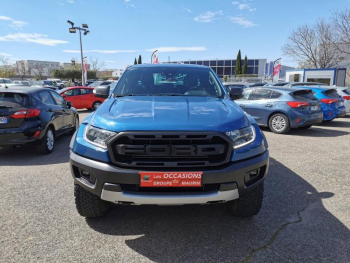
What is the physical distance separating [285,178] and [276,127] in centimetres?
461

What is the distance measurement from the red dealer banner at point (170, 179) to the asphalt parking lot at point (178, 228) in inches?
27.0

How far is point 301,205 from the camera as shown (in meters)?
3.43

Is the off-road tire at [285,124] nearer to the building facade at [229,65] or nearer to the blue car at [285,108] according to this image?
the blue car at [285,108]

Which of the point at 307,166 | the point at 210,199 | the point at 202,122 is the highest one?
the point at 202,122

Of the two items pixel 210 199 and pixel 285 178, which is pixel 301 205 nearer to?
pixel 285 178

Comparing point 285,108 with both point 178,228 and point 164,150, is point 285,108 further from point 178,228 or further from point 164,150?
point 164,150

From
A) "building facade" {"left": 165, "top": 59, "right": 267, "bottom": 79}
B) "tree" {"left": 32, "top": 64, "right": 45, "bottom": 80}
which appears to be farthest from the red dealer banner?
"building facade" {"left": 165, "top": 59, "right": 267, "bottom": 79}

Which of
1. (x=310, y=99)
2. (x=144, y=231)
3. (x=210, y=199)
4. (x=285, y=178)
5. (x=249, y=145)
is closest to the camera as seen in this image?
(x=210, y=199)

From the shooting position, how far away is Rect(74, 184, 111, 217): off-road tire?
2762mm

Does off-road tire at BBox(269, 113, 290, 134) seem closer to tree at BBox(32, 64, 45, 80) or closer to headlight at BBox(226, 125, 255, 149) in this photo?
headlight at BBox(226, 125, 255, 149)

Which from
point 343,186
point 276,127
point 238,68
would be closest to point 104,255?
point 343,186

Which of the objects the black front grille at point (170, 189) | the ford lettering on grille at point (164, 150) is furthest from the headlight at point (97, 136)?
the black front grille at point (170, 189)

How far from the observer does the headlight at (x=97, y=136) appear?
7.98ft

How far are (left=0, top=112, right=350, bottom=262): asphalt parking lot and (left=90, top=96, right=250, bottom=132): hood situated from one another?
3.82ft
